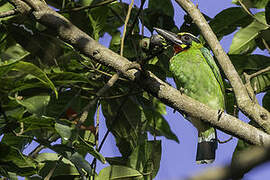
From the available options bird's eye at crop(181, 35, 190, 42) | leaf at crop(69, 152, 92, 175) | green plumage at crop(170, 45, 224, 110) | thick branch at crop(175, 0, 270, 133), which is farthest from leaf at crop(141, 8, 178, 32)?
leaf at crop(69, 152, 92, 175)

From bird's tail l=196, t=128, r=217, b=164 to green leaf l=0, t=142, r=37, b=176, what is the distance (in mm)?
1637

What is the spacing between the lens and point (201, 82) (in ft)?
9.93

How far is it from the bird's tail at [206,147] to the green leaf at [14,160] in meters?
1.64

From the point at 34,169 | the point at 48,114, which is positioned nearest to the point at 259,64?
the point at 48,114

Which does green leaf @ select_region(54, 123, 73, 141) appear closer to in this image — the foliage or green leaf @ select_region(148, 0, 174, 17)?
the foliage

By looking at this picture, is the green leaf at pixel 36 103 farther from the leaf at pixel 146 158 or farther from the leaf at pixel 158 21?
the leaf at pixel 158 21

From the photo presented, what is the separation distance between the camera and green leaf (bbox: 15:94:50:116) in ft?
6.50

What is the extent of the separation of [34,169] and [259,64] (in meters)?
1.72

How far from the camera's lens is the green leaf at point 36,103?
198 cm

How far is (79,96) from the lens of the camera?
2754mm

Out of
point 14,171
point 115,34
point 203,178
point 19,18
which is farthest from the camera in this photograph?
point 115,34

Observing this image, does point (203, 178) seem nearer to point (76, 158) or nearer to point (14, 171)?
point (76, 158)

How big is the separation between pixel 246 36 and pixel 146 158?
1.28m

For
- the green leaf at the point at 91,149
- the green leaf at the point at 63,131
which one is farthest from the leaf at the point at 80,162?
the green leaf at the point at 63,131
